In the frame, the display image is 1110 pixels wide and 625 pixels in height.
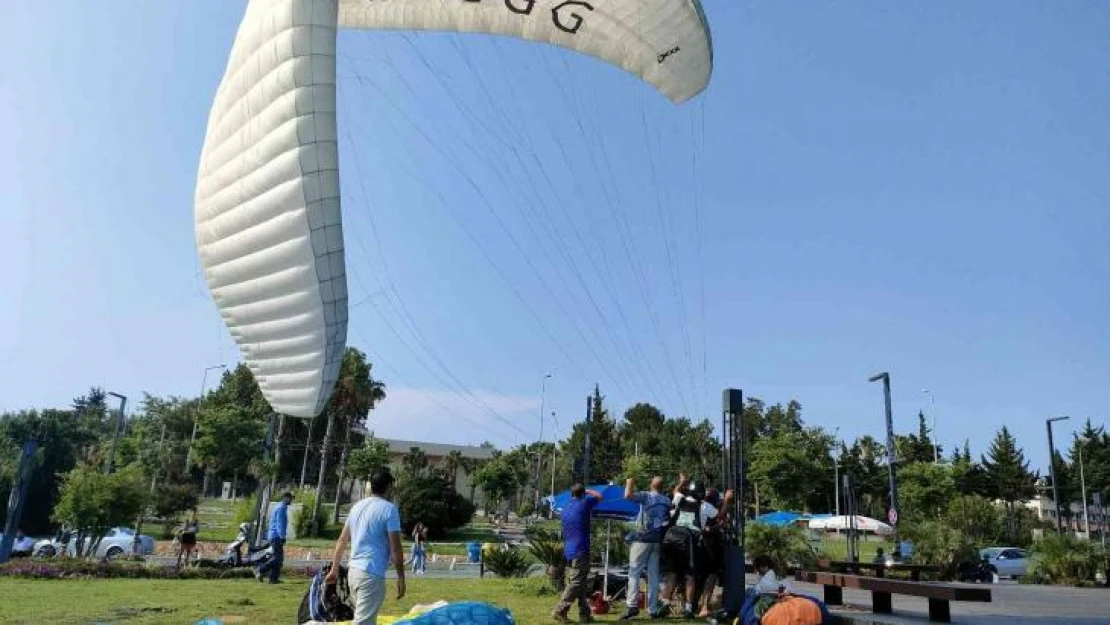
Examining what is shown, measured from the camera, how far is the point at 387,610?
9.43 metres

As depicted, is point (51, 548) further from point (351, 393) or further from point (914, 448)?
point (914, 448)

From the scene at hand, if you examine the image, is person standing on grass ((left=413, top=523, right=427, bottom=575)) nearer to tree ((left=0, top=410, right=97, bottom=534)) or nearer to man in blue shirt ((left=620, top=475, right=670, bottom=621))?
man in blue shirt ((left=620, top=475, right=670, bottom=621))

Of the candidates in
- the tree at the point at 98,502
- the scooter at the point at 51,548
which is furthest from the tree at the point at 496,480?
the tree at the point at 98,502

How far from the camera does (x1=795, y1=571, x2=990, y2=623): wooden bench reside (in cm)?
812

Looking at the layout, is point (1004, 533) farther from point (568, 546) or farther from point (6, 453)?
point (6, 453)

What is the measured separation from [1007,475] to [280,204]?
76852 mm

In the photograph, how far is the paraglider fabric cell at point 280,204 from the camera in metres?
7.50

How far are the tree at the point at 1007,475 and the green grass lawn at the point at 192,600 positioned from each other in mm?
65268

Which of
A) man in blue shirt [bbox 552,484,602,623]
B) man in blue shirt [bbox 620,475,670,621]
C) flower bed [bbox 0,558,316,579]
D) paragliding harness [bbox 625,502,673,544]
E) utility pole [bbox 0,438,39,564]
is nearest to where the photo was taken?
man in blue shirt [bbox 552,484,602,623]

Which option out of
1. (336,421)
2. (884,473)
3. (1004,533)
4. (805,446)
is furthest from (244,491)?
(1004,533)

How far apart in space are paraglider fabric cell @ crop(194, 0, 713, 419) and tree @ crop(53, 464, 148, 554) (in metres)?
14.2

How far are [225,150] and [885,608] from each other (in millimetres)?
9730

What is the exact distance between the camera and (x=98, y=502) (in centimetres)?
2022

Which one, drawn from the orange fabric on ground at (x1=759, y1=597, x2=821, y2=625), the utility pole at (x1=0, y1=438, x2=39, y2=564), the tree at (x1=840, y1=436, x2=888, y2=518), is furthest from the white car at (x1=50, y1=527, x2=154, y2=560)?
the tree at (x1=840, y1=436, x2=888, y2=518)
